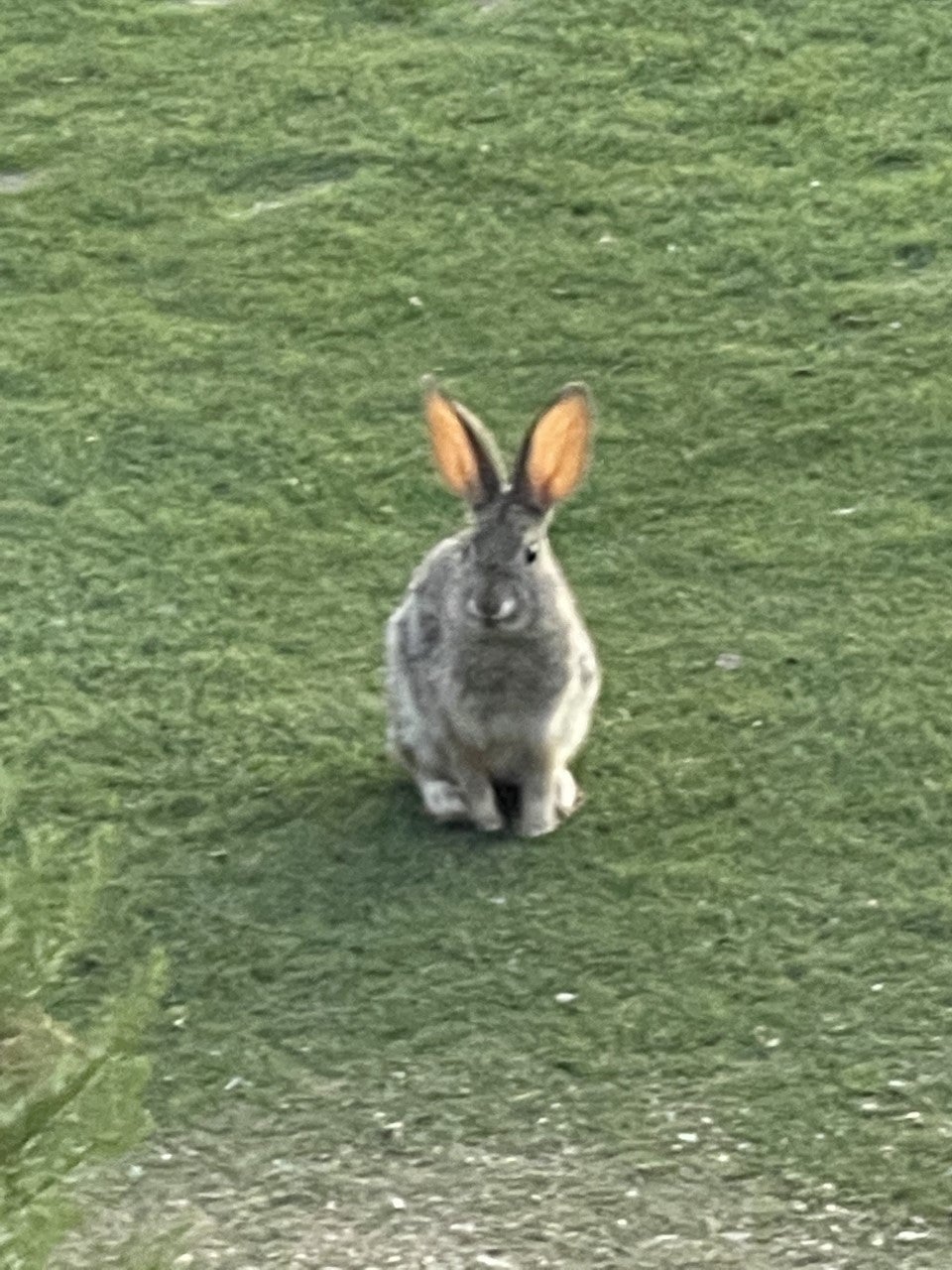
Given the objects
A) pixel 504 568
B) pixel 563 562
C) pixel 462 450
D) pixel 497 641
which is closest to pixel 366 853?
pixel 497 641

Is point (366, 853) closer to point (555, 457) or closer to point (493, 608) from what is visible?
point (493, 608)

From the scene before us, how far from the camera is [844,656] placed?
6250 millimetres

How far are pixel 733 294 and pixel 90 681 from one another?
2058 mm

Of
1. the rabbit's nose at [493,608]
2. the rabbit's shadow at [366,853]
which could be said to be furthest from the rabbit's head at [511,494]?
the rabbit's shadow at [366,853]

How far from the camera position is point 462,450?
5711 mm

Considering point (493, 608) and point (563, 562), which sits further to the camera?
point (563, 562)

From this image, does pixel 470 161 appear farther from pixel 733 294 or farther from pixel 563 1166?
pixel 563 1166

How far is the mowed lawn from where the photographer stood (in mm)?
4977

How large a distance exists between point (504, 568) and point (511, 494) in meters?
0.18

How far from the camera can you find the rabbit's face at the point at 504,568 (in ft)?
18.3

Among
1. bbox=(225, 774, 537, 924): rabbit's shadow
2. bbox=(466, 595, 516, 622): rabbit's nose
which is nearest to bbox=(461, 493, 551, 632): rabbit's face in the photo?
bbox=(466, 595, 516, 622): rabbit's nose

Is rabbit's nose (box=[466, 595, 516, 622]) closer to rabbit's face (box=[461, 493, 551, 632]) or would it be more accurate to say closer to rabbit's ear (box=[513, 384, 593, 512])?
rabbit's face (box=[461, 493, 551, 632])

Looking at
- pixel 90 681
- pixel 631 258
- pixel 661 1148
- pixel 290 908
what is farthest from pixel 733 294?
pixel 661 1148

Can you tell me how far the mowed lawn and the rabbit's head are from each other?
45 centimetres
